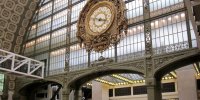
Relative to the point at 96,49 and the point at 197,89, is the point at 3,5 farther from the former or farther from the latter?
the point at 197,89

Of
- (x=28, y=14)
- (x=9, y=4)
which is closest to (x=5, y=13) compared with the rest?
(x=9, y=4)

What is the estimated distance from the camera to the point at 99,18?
94.6 ft

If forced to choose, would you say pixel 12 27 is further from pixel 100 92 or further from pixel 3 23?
pixel 100 92

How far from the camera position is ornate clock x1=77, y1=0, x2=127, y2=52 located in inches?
1067

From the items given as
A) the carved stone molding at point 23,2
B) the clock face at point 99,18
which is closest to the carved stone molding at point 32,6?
the carved stone molding at point 23,2

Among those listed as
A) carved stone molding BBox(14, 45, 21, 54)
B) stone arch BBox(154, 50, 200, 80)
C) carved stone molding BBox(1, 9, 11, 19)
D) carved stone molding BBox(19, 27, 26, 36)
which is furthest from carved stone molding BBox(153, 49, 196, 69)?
carved stone molding BBox(14, 45, 21, 54)

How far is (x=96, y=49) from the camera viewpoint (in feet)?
93.1

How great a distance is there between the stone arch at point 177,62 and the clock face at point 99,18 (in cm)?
730

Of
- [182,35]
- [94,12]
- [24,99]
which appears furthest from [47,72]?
[182,35]

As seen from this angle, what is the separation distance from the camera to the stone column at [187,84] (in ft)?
109

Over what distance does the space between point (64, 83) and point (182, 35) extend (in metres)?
14.4

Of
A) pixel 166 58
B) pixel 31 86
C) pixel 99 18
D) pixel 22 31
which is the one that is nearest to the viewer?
pixel 166 58

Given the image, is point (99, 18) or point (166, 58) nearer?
point (166, 58)

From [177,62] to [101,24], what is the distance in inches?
372
